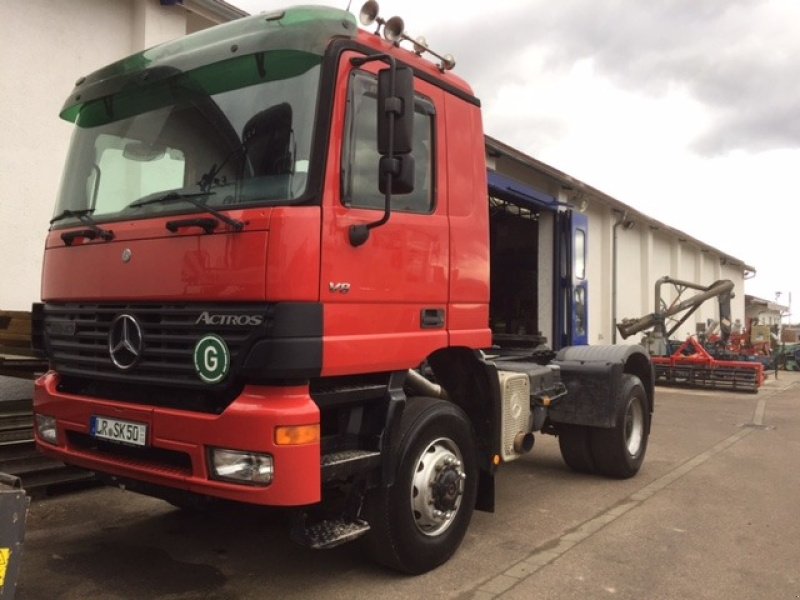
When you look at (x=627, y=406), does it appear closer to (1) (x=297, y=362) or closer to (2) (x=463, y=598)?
(2) (x=463, y=598)

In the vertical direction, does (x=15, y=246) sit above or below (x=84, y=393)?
above

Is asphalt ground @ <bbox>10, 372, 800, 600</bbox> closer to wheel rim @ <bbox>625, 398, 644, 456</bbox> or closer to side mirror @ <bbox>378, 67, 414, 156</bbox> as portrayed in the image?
wheel rim @ <bbox>625, 398, 644, 456</bbox>

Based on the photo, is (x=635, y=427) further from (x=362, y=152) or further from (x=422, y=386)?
(x=362, y=152)

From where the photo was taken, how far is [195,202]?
3328 mm

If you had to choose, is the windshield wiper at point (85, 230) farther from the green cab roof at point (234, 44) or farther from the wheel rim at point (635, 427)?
the wheel rim at point (635, 427)

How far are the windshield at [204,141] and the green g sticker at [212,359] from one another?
0.65m

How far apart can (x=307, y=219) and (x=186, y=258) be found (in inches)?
25.3

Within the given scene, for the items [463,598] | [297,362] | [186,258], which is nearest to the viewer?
[297,362]

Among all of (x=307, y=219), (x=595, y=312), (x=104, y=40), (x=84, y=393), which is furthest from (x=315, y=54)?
(x=595, y=312)

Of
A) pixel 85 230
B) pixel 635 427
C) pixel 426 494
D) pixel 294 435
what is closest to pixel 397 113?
pixel 294 435

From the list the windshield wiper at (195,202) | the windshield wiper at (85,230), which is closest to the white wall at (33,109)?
the windshield wiper at (85,230)

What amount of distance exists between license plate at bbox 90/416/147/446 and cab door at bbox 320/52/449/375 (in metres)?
1.01

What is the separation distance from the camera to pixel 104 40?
723cm

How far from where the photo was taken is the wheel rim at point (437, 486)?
377 cm
